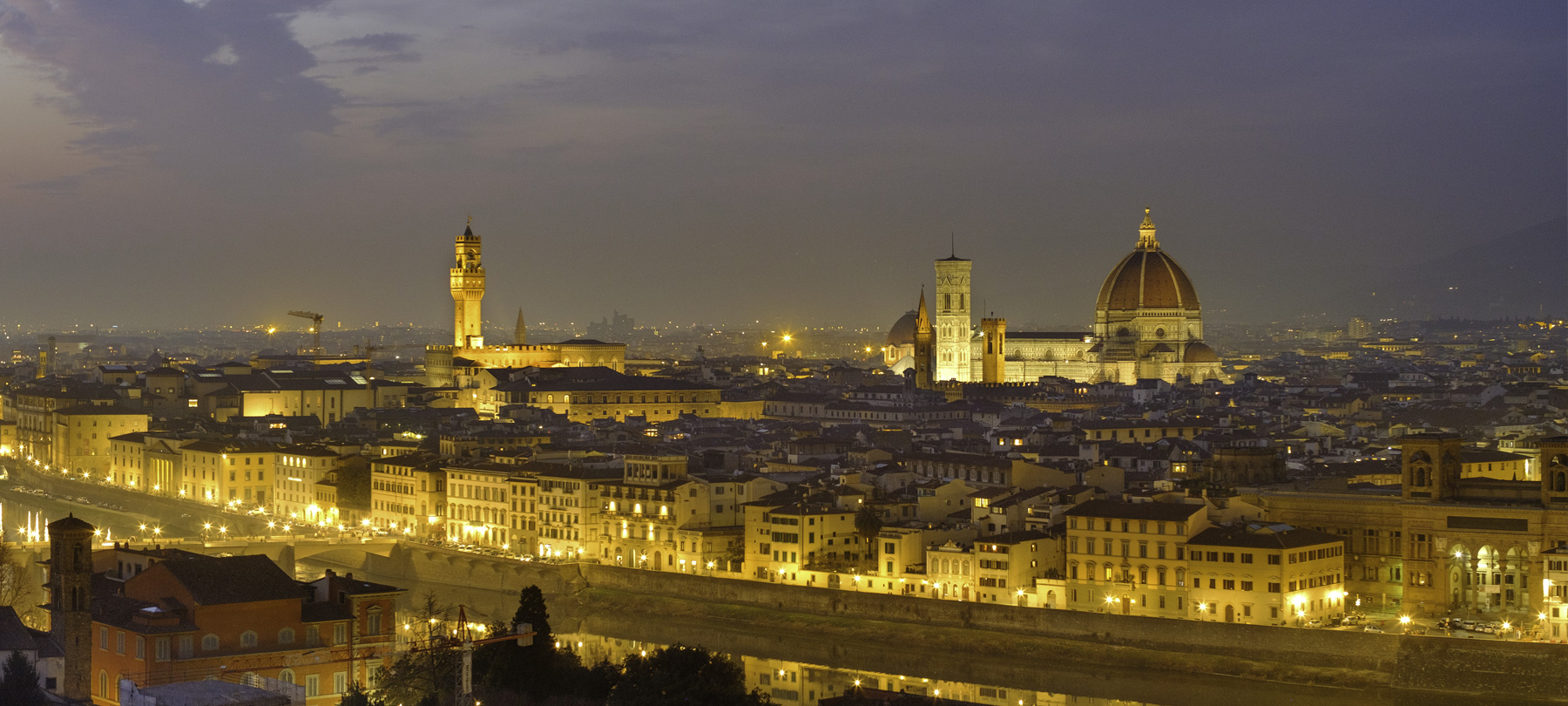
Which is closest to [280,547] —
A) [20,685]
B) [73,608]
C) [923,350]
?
[73,608]

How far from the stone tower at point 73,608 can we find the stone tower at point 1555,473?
66.4 ft

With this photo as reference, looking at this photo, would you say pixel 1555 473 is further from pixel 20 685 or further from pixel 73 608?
pixel 20 685

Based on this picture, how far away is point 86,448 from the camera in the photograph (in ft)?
204

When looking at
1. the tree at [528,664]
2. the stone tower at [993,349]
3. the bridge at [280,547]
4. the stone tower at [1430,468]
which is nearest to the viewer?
the tree at [528,664]

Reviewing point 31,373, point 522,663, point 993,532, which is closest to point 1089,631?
point 993,532

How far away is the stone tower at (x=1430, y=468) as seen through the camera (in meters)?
31.8

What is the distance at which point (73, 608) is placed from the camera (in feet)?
73.6

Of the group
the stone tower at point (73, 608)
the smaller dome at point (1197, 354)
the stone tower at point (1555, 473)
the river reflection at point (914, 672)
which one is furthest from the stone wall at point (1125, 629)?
the smaller dome at point (1197, 354)

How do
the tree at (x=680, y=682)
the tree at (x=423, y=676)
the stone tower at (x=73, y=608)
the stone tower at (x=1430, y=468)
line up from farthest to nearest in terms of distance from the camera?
1. the stone tower at (x=1430, y=468)
2. the tree at (x=680, y=682)
3. the stone tower at (x=73, y=608)
4. the tree at (x=423, y=676)

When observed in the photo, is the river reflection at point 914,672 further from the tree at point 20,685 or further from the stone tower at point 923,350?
the stone tower at point 923,350

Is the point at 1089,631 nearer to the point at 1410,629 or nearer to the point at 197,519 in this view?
the point at 1410,629

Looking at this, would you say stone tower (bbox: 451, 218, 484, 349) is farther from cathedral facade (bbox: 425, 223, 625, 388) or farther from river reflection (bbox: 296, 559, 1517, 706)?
river reflection (bbox: 296, 559, 1517, 706)

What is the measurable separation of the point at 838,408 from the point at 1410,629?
4162 centimetres

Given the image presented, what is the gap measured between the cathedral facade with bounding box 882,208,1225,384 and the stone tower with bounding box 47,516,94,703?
210ft
